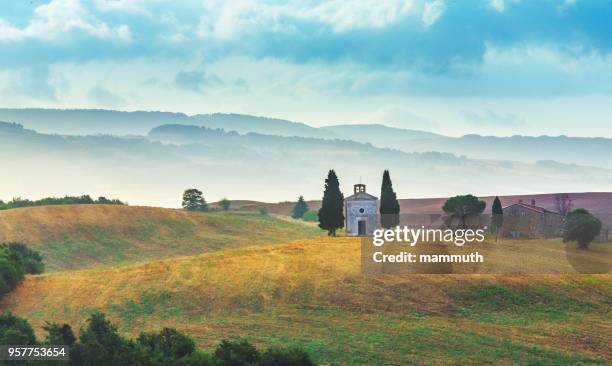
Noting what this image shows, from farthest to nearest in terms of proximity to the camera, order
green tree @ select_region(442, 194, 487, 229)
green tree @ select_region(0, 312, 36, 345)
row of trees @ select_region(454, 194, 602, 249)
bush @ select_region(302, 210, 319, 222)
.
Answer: bush @ select_region(302, 210, 319, 222), green tree @ select_region(442, 194, 487, 229), row of trees @ select_region(454, 194, 602, 249), green tree @ select_region(0, 312, 36, 345)

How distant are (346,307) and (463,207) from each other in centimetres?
4780

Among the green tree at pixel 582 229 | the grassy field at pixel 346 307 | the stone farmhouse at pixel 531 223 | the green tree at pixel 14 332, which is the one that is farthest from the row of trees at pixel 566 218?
the green tree at pixel 14 332

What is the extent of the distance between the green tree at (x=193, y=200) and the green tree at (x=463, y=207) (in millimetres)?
88183

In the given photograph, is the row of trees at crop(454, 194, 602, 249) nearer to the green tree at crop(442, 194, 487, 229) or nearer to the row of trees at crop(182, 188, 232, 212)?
the green tree at crop(442, 194, 487, 229)

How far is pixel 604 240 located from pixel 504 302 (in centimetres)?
3825

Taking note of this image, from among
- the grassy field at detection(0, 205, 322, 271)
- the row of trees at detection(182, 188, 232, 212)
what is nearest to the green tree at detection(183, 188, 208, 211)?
the row of trees at detection(182, 188, 232, 212)

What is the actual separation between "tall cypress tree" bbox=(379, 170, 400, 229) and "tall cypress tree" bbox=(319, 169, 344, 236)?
525 centimetres

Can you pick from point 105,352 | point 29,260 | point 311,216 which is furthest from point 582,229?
point 311,216

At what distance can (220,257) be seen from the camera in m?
71.6

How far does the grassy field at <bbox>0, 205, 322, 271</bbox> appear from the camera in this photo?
327 ft

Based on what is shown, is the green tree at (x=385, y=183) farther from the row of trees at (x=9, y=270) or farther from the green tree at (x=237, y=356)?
the green tree at (x=237, y=356)

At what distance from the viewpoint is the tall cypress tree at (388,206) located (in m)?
88.4

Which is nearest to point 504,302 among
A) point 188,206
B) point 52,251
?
point 52,251

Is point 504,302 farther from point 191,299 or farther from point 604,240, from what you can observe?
point 604,240
